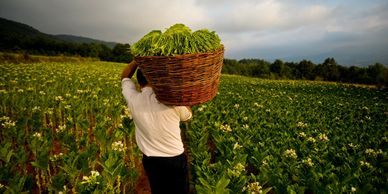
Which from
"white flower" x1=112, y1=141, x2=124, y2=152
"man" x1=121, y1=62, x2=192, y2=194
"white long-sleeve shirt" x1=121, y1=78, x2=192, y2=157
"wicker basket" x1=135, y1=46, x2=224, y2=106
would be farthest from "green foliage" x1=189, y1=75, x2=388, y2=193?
"white flower" x1=112, y1=141, x2=124, y2=152

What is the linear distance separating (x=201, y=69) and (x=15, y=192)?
9.36ft

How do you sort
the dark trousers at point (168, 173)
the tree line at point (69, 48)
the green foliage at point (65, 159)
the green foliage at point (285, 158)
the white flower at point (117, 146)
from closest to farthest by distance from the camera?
the dark trousers at point (168, 173) < the green foliage at point (65, 159) < the green foliage at point (285, 158) < the white flower at point (117, 146) < the tree line at point (69, 48)

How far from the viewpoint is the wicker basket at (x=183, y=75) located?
2.39 m

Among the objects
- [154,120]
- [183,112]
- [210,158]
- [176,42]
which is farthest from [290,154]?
[176,42]

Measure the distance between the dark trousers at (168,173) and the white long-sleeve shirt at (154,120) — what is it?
9 cm

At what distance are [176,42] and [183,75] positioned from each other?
0.99 feet

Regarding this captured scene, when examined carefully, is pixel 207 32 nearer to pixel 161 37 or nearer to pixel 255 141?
pixel 161 37

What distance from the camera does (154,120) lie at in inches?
116

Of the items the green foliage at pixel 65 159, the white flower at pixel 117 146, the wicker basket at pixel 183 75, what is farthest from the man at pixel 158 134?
the white flower at pixel 117 146

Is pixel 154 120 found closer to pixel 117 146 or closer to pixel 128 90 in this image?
pixel 128 90

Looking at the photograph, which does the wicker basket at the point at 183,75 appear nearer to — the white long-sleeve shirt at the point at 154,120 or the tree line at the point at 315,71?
the white long-sleeve shirt at the point at 154,120

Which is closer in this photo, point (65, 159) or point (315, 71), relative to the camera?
point (65, 159)

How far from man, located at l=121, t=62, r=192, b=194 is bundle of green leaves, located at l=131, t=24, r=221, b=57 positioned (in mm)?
495

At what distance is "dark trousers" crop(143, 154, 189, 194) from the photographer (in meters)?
3.17
